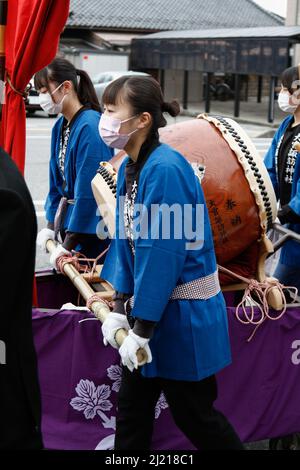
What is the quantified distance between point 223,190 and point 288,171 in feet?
3.58

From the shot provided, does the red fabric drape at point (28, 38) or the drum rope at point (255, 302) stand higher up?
the red fabric drape at point (28, 38)

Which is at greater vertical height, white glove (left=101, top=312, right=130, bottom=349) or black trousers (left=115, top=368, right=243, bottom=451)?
white glove (left=101, top=312, right=130, bottom=349)

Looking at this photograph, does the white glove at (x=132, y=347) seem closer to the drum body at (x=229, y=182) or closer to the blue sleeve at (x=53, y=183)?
the drum body at (x=229, y=182)

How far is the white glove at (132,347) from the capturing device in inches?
92.6

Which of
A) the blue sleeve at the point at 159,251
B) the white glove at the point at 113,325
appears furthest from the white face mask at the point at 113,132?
the white glove at the point at 113,325

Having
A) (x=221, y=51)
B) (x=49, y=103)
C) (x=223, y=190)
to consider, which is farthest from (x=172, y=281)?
(x=221, y=51)

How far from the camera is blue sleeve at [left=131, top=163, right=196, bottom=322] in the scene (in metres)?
2.32

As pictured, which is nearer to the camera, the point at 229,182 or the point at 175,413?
the point at 175,413

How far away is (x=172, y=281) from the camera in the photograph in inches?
92.0

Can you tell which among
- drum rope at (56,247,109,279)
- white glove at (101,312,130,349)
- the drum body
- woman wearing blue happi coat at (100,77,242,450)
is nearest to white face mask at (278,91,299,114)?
the drum body

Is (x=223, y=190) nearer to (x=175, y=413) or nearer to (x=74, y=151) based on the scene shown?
(x=175, y=413)

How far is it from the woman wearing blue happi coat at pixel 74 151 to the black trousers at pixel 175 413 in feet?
3.28

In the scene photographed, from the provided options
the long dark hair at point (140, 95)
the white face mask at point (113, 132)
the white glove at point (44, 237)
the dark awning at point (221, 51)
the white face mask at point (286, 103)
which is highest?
the long dark hair at point (140, 95)

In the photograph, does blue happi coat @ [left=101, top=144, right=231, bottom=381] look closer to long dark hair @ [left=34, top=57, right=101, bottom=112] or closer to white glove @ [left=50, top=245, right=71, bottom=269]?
white glove @ [left=50, top=245, right=71, bottom=269]
